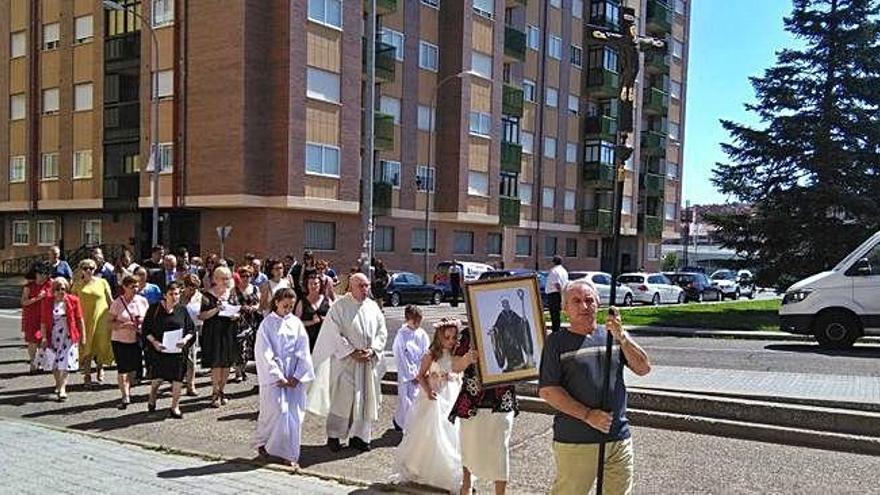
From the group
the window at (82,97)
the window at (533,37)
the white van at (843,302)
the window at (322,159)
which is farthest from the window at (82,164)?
the white van at (843,302)

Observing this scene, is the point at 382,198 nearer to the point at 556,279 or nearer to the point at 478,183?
the point at 478,183

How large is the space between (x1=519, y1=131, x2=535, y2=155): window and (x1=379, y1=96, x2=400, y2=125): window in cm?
1072

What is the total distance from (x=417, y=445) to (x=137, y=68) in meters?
32.4

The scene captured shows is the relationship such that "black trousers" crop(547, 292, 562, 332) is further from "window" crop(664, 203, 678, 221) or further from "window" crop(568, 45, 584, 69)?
"window" crop(664, 203, 678, 221)

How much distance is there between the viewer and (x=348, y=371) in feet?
26.3

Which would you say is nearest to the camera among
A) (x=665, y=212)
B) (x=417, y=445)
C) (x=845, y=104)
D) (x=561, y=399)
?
(x=561, y=399)

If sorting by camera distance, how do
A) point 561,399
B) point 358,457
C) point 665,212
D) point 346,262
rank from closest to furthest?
point 561,399 → point 358,457 → point 346,262 → point 665,212

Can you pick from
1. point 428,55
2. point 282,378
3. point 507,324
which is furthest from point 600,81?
point 507,324

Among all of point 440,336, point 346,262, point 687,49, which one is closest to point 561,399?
point 440,336

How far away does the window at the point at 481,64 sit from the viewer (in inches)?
1639

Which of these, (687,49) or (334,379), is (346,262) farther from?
(687,49)

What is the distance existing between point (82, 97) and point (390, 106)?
A: 14.0m

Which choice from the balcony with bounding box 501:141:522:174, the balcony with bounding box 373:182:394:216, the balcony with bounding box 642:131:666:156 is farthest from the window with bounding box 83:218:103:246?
the balcony with bounding box 642:131:666:156

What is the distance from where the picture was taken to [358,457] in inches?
307
